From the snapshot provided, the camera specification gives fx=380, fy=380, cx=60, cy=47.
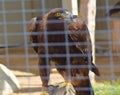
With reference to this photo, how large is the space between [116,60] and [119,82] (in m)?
1.47

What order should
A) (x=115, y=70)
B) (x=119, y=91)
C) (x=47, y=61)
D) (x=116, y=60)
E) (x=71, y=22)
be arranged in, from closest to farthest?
(x=71, y=22)
(x=47, y=61)
(x=119, y=91)
(x=115, y=70)
(x=116, y=60)

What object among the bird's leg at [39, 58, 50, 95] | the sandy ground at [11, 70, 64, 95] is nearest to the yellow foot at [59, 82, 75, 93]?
the bird's leg at [39, 58, 50, 95]

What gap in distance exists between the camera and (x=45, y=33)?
261 centimetres

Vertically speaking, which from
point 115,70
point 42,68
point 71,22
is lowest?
point 115,70

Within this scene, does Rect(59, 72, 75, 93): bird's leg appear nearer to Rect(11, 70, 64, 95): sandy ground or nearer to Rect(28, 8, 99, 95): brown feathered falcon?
Rect(28, 8, 99, 95): brown feathered falcon

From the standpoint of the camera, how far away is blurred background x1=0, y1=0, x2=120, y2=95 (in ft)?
12.0

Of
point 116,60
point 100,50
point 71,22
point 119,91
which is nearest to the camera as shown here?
point 71,22

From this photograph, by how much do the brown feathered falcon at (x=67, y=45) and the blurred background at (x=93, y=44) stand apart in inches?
5.2

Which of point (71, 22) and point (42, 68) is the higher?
point (71, 22)

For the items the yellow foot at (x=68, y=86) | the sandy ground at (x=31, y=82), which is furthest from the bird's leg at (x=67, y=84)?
the sandy ground at (x=31, y=82)

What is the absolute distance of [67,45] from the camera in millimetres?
2584

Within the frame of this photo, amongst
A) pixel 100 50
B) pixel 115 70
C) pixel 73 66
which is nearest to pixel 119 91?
pixel 73 66

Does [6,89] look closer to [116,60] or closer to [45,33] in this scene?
[45,33]

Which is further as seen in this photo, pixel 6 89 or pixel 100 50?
pixel 100 50
